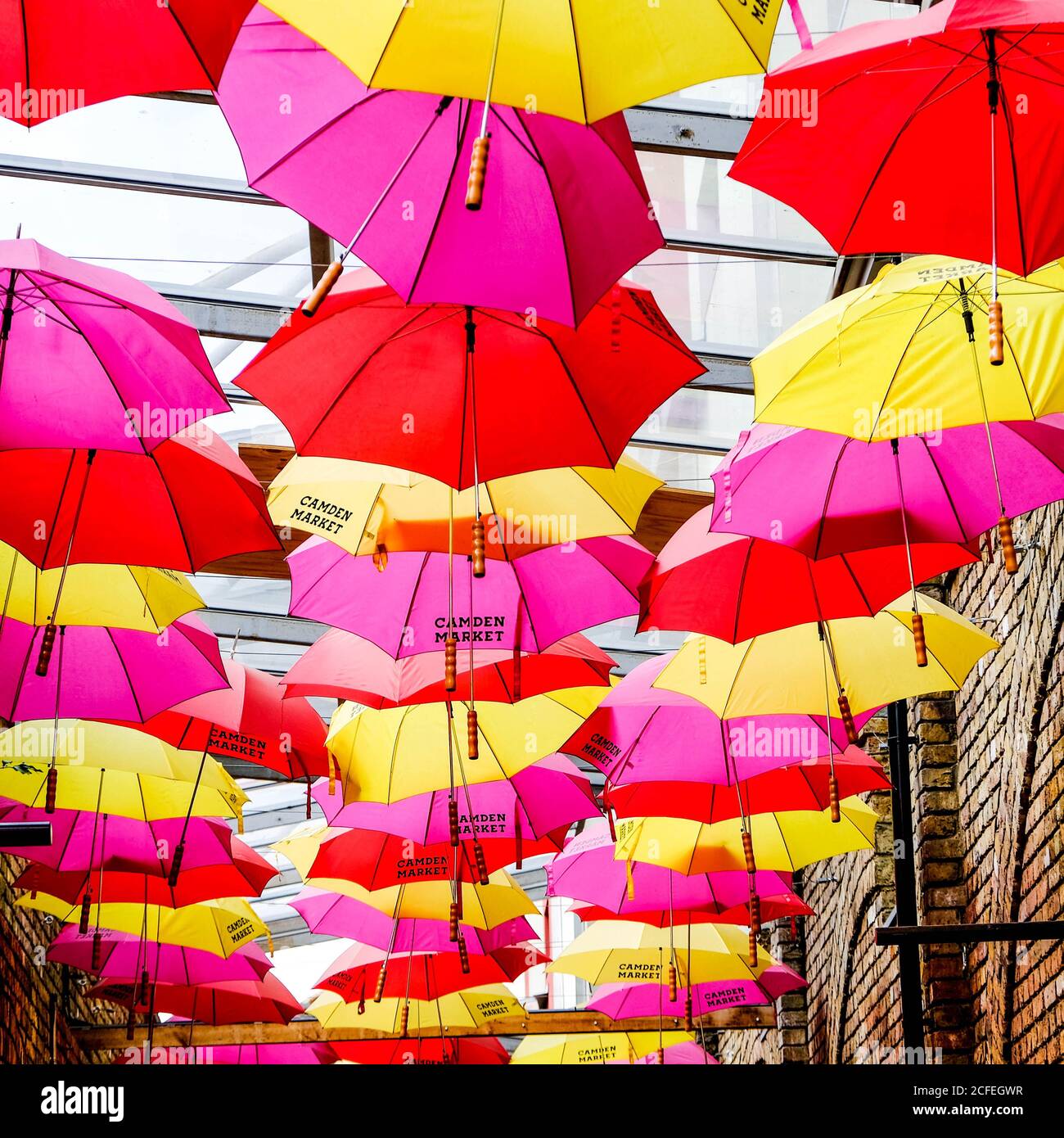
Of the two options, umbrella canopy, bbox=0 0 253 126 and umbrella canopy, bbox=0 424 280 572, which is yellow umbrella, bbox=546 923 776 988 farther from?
umbrella canopy, bbox=0 0 253 126

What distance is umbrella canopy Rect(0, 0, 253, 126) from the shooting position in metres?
2.43

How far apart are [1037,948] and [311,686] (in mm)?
2901

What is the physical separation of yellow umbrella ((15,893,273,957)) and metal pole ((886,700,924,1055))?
11.3ft

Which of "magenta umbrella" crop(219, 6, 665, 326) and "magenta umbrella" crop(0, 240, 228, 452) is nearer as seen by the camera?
"magenta umbrella" crop(219, 6, 665, 326)

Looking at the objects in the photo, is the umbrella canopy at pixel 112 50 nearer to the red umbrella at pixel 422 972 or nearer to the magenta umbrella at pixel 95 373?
the magenta umbrella at pixel 95 373

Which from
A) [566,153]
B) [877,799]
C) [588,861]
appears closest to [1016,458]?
[566,153]

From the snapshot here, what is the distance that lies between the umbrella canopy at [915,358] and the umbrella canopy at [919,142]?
39cm

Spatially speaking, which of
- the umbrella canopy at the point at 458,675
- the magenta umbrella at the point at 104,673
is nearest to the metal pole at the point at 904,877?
the umbrella canopy at the point at 458,675

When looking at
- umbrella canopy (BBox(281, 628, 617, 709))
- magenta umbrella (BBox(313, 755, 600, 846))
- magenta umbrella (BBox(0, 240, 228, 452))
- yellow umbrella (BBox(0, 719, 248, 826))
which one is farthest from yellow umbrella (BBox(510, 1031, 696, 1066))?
magenta umbrella (BBox(0, 240, 228, 452))

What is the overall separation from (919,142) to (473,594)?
8.17ft

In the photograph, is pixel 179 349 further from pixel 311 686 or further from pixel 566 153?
pixel 311 686

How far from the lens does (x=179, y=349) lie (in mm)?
3770

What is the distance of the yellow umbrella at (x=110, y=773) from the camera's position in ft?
18.7

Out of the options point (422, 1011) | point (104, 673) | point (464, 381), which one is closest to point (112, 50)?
point (464, 381)
